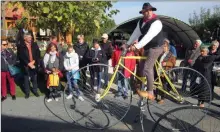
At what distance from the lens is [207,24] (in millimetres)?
35031

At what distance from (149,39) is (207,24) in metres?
32.0

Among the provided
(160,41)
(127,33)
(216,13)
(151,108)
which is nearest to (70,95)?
(151,108)

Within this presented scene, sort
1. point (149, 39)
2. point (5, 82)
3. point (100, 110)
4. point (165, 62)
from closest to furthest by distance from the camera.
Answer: point (149, 39)
point (100, 110)
point (165, 62)
point (5, 82)

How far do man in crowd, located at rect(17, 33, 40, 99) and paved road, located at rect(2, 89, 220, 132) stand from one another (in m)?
0.85

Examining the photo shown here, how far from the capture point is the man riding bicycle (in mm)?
5016

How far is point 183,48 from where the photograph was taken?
23.8 metres

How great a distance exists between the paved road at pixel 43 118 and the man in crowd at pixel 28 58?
0.85 meters

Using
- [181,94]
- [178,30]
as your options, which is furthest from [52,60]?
[178,30]

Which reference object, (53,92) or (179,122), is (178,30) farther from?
(179,122)

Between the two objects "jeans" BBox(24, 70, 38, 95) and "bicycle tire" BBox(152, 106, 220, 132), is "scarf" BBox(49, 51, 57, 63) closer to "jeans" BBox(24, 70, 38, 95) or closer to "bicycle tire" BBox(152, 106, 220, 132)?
"jeans" BBox(24, 70, 38, 95)

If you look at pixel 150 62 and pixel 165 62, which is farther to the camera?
pixel 165 62

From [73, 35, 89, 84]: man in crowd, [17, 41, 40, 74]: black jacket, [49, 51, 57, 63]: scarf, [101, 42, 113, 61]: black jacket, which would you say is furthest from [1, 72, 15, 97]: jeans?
[101, 42, 113, 61]: black jacket

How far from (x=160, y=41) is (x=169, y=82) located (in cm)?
106

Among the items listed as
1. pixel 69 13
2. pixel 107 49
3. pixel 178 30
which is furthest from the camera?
pixel 178 30
